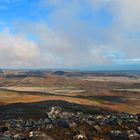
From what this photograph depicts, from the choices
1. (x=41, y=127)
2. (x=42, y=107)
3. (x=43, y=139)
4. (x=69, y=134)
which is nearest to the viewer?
(x=43, y=139)

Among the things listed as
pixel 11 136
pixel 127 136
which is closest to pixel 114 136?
pixel 127 136

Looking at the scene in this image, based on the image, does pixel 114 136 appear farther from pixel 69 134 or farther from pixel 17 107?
pixel 17 107

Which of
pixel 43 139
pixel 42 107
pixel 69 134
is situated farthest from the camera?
pixel 42 107

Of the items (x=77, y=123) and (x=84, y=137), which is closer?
(x=84, y=137)

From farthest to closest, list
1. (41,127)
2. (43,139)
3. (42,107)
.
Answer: (42,107) → (41,127) → (43,139)

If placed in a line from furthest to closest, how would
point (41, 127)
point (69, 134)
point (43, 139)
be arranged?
point (41, 127)
point (69, 134)
point (43, 139)

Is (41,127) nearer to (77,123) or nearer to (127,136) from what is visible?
(77,123)

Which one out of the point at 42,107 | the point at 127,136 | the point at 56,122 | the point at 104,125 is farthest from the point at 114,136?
the point at 42,107
